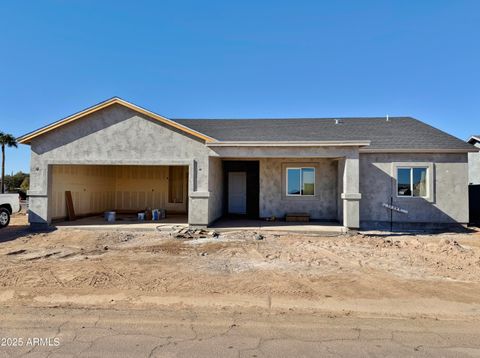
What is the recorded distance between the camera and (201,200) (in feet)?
42.5

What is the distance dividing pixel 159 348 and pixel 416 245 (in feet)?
31.6

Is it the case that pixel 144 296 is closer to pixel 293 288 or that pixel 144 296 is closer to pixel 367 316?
pixel 293 288

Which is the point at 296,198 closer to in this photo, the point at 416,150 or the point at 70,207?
the point at 416,150

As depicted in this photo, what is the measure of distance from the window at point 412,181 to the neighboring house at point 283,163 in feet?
0.15

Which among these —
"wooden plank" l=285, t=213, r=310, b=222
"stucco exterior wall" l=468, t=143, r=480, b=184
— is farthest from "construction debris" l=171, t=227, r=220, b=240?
"stucco exterior wall" l=468, t=143, r=480, b=184

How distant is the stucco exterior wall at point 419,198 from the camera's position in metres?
13.9

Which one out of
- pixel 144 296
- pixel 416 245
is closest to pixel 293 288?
pixel 144 296

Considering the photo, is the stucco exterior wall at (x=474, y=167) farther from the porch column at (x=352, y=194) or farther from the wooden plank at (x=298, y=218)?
the wooden plank at (x=298, y=218)

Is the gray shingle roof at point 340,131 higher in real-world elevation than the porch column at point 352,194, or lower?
higher

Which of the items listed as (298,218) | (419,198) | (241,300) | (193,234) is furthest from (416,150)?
(241,300)

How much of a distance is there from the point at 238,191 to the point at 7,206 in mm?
10924

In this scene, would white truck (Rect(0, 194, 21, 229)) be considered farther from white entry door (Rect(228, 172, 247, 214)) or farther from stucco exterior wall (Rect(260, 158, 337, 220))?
stucco exterior wall (Rect(260, 158, 337, 220))

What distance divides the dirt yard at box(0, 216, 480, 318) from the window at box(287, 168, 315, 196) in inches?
161

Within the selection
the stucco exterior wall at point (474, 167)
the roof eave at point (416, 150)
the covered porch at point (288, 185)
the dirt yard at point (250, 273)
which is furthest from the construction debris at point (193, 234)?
the stucco exterior wall at point (474, 167)
